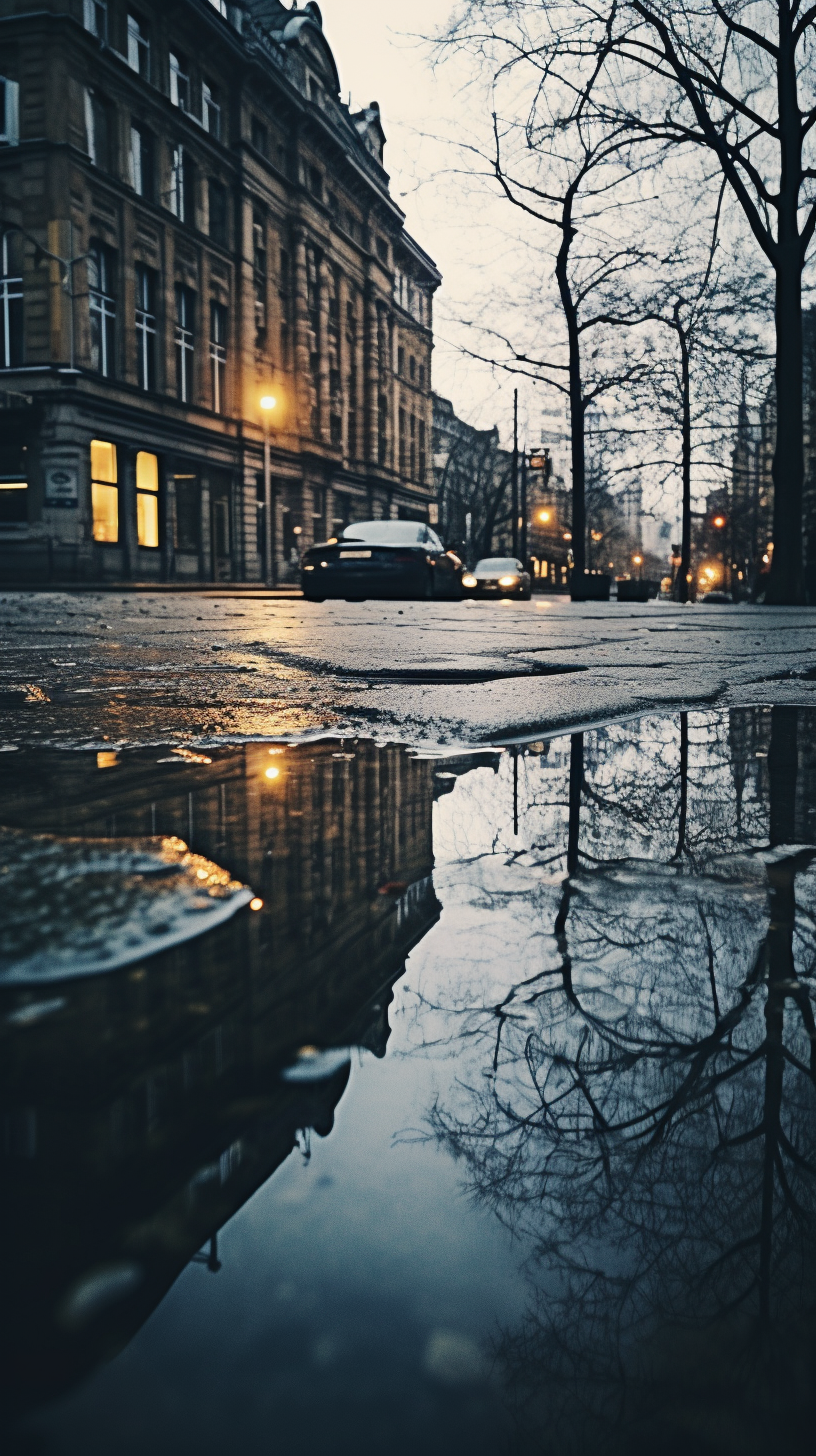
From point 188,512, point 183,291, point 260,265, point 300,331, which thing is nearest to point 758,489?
point 300,331

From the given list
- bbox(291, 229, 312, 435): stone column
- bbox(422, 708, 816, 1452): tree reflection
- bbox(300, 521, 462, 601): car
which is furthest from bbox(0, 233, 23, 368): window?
bbox(422, 708, 816, 1452): tree reflection

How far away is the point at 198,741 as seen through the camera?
2557mm

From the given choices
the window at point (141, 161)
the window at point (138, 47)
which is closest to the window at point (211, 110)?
the window at point (138, 47)

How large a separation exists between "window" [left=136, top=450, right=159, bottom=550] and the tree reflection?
1226 inches

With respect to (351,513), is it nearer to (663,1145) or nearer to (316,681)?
(316,681)

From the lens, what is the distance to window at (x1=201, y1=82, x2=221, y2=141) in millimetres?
34594

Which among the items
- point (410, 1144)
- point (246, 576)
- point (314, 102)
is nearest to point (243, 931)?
point (410, 1144)

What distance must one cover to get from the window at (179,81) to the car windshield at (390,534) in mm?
22437

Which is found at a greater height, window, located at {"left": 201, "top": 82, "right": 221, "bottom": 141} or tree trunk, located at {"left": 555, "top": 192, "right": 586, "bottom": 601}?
window, located at {"left": 201, "top": 82, "right": 221, "bottom": 141}

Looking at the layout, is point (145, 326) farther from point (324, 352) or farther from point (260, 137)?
point (324, 352)

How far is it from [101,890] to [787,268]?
16.8 metres

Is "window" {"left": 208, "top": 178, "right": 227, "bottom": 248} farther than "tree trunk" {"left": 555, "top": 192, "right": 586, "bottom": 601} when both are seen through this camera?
Yes

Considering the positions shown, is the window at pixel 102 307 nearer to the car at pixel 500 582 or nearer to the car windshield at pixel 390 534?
the car at pixel 500 582

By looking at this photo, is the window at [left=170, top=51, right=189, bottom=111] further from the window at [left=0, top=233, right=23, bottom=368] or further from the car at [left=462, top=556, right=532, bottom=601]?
the car at [left=462, top=556, right=532, bottom=601]
